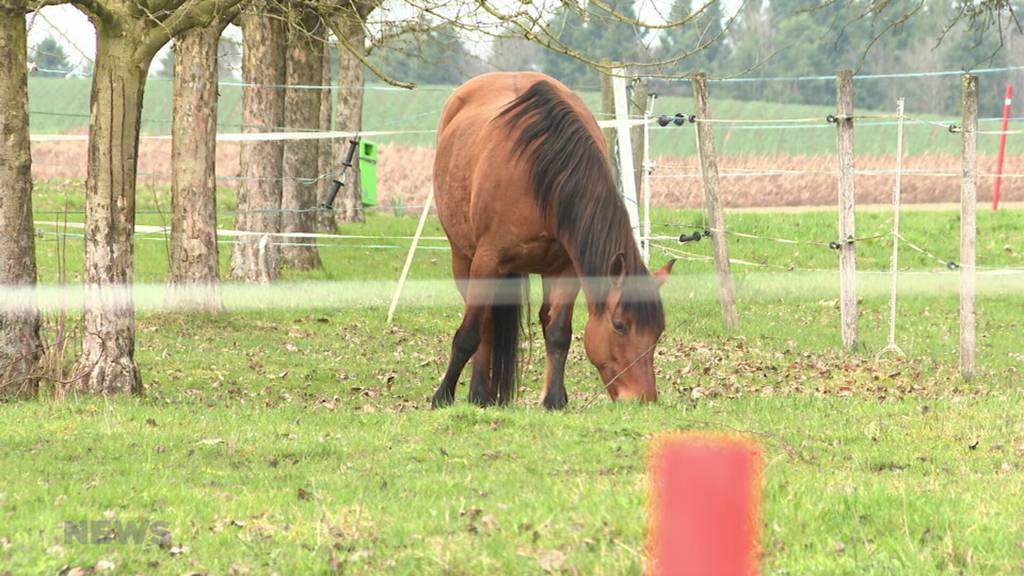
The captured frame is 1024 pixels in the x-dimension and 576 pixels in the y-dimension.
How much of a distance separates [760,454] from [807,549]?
171 centimetres

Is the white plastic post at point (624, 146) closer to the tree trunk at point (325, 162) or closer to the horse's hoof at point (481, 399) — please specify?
the horse's hoof at point (481, 399)

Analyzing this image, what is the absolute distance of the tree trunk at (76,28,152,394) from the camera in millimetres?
9406

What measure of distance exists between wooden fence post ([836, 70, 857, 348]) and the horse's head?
16.9 feet

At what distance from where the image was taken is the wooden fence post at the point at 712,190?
14648mm

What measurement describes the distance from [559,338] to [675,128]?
3869 centimetres

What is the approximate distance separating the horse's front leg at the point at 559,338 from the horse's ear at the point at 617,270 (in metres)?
0.60

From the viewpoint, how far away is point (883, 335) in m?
15.2

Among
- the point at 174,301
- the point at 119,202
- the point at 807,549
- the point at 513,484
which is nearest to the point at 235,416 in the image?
the point at 119,202

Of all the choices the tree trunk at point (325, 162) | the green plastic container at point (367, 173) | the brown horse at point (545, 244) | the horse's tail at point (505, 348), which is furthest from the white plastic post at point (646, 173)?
the green plastic container at point (367, 173)

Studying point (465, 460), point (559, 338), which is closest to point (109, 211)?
point (559, 338)

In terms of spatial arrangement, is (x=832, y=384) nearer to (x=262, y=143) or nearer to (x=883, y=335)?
(x=883, y=335)

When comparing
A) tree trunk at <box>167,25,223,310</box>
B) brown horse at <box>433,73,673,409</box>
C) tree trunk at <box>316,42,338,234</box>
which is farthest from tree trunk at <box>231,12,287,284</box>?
brown horse at <box>433,73,673,409</box>

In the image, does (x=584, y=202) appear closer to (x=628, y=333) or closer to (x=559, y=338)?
(x=628, y=333)

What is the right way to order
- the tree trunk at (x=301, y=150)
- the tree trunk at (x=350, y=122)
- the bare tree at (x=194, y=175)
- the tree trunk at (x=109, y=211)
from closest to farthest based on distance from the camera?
the tree trunk at (x=109, y=211) < the bare tree at (x=194, y=175) < the tree trunk at (x=301, y=150) < the tree trunk at (x=350, y=122)
